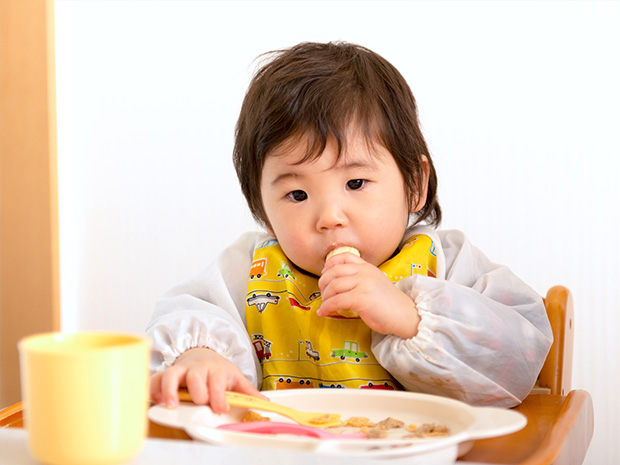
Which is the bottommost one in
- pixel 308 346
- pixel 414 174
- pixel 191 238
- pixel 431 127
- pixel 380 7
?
pixel 308 346

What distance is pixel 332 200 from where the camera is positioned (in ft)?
3.32

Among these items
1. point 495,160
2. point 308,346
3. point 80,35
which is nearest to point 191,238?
point 80,35

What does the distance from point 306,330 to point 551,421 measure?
444 mm

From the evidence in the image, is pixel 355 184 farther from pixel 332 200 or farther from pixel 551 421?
pixel 551 421

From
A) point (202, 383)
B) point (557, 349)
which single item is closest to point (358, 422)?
point (202, 383)

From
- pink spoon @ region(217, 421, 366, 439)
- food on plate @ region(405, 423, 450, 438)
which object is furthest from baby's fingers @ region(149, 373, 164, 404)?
food on plate @ region(405, 423, 450, 438)

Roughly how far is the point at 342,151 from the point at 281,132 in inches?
4.0

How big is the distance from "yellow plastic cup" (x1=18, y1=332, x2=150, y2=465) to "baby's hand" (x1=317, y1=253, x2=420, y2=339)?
50cm

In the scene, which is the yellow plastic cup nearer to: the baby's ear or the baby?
the baby

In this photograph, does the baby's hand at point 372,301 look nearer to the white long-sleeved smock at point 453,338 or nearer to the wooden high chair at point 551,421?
the white long-sleeved smock at point 453,338

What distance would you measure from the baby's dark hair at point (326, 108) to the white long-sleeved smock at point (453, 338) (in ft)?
0.71

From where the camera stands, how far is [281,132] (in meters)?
1.05

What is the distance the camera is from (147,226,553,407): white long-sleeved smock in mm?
870

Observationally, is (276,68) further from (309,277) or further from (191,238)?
(191,238)
